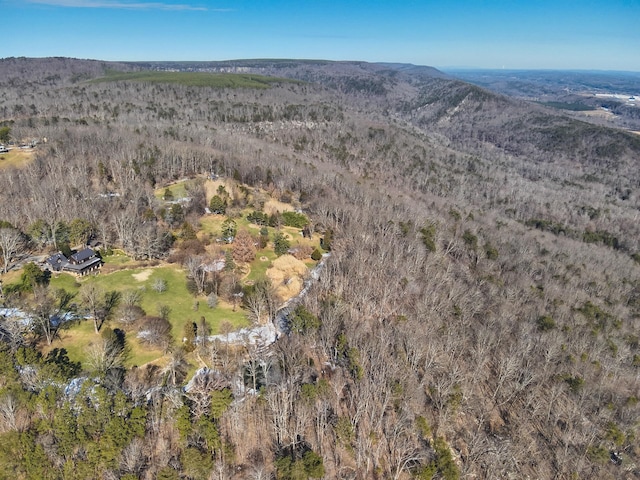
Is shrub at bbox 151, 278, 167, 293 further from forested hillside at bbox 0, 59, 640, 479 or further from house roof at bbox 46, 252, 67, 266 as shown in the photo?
house roof at bbox 46, 252, 67, 266

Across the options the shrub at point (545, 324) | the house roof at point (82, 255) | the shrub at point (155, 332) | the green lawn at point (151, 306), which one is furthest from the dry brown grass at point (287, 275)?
the shrub at point (545, 324)

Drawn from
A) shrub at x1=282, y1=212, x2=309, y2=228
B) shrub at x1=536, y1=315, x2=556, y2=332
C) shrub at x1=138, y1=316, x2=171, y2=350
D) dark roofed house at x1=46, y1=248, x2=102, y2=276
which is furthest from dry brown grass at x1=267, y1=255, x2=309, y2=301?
shrub at x1=536, y1=315, x2=556, y2=332

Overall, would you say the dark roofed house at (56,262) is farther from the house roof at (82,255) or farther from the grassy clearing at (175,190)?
the grassy clearing at (175,190)

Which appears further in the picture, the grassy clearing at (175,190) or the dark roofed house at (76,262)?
the grassy clearing at (175,190)

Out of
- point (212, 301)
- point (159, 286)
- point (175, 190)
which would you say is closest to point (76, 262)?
point (159, 286)

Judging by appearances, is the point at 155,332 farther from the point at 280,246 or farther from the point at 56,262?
the point at 280,246

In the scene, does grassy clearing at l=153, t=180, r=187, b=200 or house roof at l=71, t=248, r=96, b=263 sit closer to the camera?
house roof at l=71, t=248, r=96, b=263
